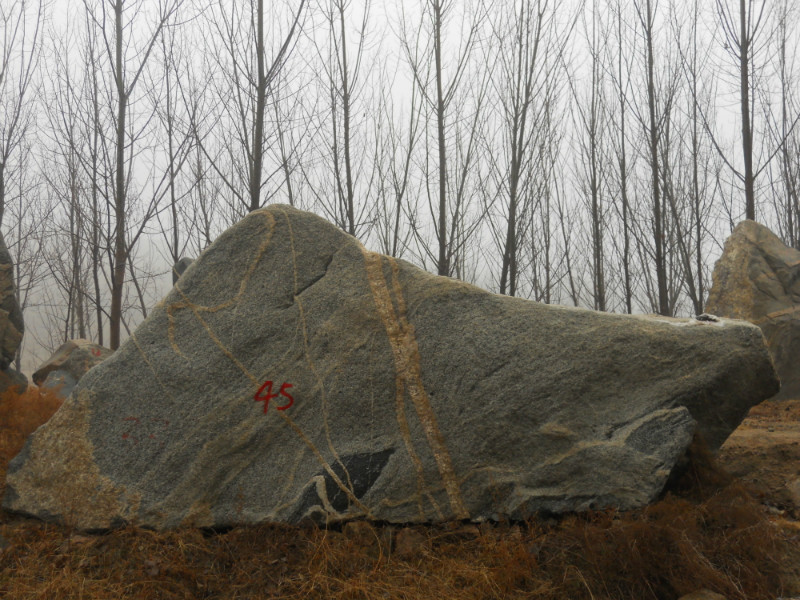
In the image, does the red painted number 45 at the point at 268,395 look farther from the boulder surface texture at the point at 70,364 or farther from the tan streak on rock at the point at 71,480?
the boulder surface texture at the point at 70,364

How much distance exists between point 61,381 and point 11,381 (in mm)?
2916

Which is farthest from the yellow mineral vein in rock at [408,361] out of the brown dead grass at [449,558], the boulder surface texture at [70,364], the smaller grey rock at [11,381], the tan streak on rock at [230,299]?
the boulder surface texture at [70,364]

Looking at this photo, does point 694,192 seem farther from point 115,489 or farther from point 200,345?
point 115,489

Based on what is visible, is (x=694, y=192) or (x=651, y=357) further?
(x=694, y=192)

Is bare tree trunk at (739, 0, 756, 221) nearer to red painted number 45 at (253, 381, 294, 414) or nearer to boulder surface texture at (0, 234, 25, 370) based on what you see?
red painted number 45 at (253, 381, 294, 414)

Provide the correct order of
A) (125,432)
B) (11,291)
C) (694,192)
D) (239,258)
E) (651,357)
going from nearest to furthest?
(651,357) → (125,432) → (239,258) → (11,291) → (694,192)

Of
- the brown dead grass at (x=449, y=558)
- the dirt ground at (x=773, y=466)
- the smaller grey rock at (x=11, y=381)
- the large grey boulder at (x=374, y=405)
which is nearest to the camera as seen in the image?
the brown dead grass at (x=449, y=558)

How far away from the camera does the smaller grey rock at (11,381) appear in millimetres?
5359

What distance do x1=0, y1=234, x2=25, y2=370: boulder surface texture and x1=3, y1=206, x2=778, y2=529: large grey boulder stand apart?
276cm

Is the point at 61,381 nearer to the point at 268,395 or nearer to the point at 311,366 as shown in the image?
the point at 268,395

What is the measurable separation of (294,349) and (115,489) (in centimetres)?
120

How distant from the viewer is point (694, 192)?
30.5ft

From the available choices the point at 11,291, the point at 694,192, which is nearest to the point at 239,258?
the point at 11,291

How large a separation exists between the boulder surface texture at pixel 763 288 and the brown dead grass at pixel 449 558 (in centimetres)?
477
